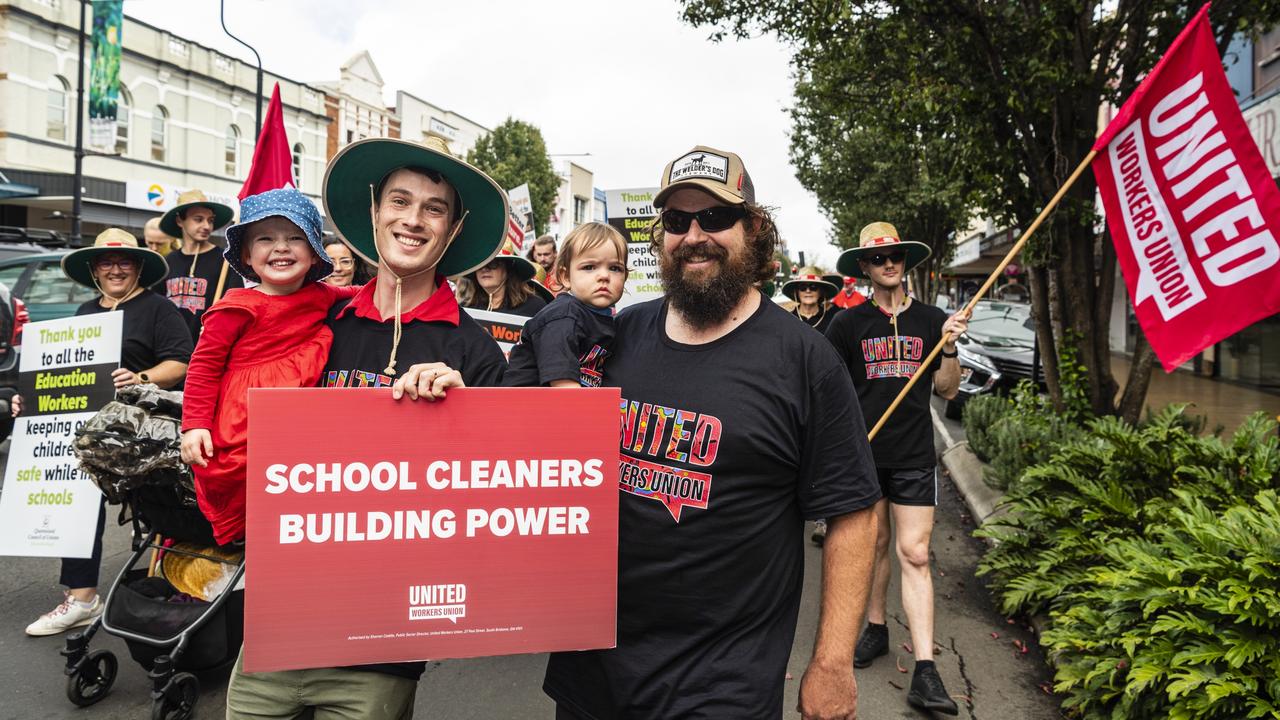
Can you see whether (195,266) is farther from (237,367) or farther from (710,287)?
(710,287)

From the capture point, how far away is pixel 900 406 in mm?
4238

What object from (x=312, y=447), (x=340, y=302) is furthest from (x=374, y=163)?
(x=312, y=447)

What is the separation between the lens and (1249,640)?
282cm

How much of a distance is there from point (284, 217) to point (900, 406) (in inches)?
124

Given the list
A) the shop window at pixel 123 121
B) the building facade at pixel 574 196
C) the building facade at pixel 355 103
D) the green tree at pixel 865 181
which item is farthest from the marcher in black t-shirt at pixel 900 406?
the building facade at pixel 574 196

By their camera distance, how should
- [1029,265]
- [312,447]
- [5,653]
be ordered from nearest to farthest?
[312,447]
[5,653]
[1029,265]

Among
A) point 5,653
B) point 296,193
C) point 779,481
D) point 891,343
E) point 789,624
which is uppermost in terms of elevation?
point 296,193

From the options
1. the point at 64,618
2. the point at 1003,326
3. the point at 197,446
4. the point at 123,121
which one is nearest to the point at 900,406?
the point at 197,446

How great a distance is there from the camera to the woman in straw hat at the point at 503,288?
243 inches

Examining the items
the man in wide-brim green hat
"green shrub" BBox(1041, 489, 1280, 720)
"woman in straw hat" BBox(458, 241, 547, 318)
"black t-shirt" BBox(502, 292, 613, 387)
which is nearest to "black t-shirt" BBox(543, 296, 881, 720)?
"black t-shirt" BBox(502, 292, 613, 387)

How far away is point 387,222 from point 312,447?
735 mm

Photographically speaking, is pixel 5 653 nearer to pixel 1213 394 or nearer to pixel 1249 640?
pixel 1249 640

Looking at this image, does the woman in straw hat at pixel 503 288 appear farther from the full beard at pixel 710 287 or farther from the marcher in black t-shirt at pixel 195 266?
the full beard at pixel 710 287

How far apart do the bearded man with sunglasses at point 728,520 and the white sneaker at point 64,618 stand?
12.4 feet
